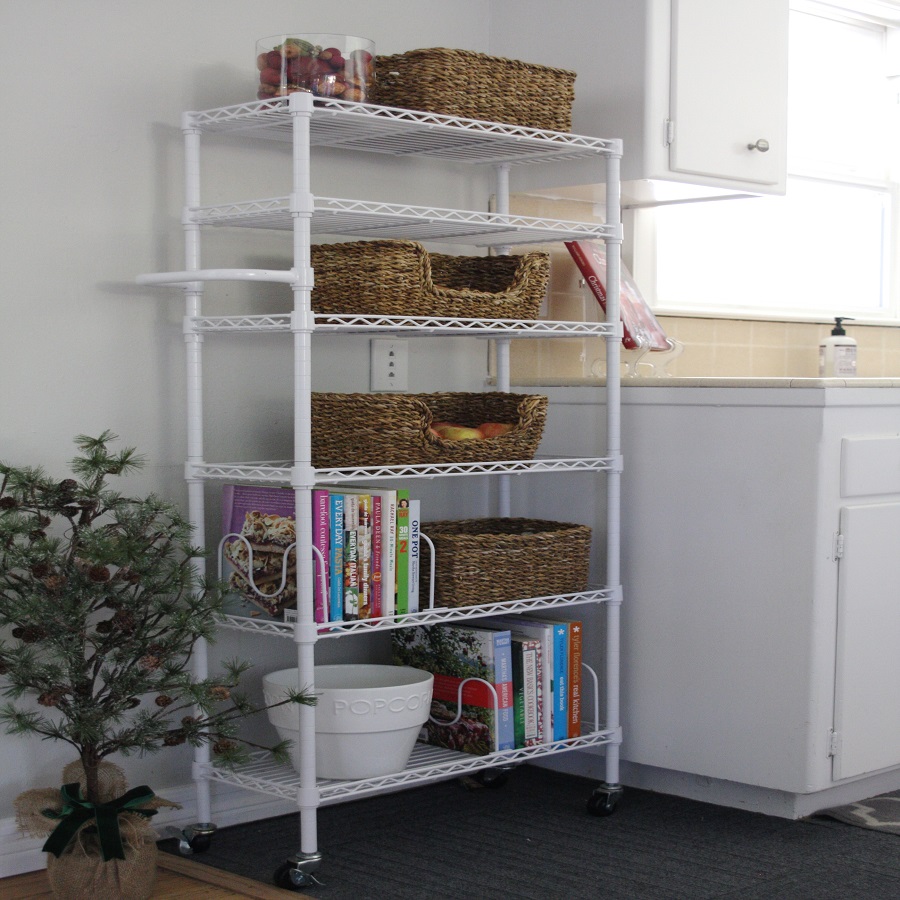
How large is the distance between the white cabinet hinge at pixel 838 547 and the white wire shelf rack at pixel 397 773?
1.88ft

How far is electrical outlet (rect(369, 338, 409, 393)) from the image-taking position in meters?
2.88

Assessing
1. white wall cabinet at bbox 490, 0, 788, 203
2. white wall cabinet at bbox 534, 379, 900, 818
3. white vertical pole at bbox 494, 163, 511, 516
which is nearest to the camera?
white wall cabinet at bbox 534, 379, 900, 818

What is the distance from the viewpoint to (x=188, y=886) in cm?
228

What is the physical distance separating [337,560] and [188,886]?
608 millimetres

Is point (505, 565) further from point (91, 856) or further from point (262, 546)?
point (91, 856)

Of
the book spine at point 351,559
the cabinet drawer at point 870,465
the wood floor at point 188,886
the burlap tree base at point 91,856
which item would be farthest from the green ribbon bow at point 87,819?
the cabinet drawer at point 870,465

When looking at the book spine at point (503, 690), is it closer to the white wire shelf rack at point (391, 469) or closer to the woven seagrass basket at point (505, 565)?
the woven seagrass basket at point (505, 565)

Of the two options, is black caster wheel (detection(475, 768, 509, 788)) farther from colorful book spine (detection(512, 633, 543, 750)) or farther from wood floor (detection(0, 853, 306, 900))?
wood floor (detection(0, 853, 306, 900))

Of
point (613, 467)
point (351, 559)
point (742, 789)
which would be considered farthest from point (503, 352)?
point (742, 789)

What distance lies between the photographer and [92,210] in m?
2.42

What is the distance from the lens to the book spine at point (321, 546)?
232 centimetres

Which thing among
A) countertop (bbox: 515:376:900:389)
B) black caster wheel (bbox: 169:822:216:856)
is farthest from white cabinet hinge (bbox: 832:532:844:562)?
black caster wheel (bbox: 169:822:216:856)

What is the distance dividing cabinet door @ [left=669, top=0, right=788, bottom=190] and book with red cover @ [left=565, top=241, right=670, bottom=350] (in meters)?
0.29

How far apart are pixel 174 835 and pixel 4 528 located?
2.45 feet
